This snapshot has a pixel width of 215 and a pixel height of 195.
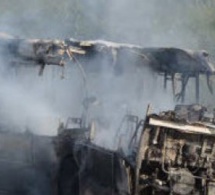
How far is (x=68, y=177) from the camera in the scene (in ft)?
38.6

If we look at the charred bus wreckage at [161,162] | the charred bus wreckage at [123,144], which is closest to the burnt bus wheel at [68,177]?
the charred bus wreckage at [123,144]

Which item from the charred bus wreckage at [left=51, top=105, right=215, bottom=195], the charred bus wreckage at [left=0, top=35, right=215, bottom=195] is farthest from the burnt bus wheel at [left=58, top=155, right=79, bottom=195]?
the charred bus wreckage at [left=51, top=105, right=215, bottom=195]

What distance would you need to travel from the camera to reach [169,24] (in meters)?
38.6

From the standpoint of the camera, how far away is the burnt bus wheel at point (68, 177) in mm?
11523

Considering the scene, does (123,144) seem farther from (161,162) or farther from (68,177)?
(68,177)

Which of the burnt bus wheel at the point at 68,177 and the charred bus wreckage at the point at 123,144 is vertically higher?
the charred bus wreckage at the point at 123,144

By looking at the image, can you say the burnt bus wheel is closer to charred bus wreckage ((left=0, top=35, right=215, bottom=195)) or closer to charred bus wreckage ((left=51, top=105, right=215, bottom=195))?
charred bus wreckage ((left=0, top=35, right=215, bottom=195))

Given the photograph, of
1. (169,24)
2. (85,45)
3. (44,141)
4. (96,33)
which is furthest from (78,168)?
(169,24)

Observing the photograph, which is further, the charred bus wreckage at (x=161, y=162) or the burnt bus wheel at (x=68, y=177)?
the burnt bus wheel at (x=68, y=177)

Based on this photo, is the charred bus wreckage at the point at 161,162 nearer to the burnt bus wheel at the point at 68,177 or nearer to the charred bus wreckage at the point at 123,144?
the charred bus wreckage at the point at 123,144

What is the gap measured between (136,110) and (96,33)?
70.4ft

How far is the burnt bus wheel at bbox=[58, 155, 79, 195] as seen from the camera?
1152cm

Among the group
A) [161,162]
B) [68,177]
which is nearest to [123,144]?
[161,162]

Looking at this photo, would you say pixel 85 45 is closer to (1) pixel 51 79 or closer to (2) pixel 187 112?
(1) pixel 51 79
